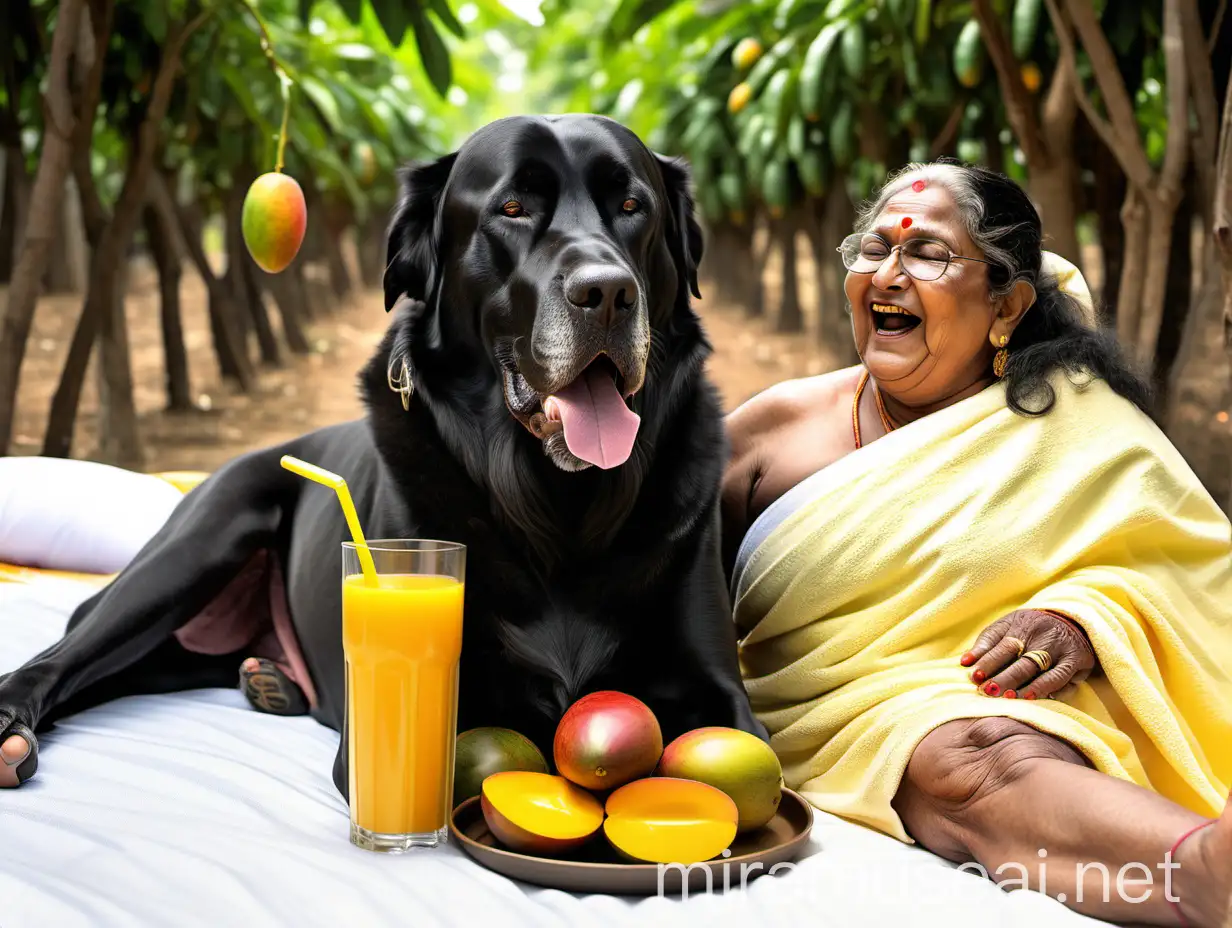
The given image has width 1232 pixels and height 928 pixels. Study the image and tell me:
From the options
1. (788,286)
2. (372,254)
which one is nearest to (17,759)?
(788,286)

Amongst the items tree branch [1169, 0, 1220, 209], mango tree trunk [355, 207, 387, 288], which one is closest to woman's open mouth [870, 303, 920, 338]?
tree branch [1169, 0, 1220, 209]

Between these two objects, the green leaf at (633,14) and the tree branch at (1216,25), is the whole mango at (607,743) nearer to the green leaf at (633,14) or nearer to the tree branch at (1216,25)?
the tree branch at (1216,25)

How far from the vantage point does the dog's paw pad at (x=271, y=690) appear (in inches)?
91.1

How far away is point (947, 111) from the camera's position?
22.1ft

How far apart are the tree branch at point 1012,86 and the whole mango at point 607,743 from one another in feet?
10.2

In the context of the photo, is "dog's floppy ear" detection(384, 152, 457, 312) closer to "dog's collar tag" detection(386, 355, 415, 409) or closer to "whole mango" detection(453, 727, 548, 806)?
"dog's collar tag" detection(386, 355, 415, 409)

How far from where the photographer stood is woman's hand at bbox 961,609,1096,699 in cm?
176

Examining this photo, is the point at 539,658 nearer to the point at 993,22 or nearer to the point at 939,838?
the point at 939,838

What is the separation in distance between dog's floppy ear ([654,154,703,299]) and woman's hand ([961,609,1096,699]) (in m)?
0.75

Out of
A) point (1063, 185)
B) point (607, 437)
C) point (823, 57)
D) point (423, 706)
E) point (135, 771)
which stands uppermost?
point (823, 57)

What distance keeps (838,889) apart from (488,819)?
442 mm

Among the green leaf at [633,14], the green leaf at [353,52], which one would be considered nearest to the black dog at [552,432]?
the green leaf at [633,14]

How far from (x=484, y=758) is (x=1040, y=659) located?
0.81 metres

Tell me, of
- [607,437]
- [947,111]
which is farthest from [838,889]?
[947,111]
